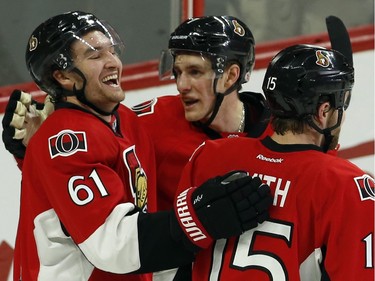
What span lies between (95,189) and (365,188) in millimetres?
633

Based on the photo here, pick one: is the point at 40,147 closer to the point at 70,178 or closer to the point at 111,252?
the point at 70,178

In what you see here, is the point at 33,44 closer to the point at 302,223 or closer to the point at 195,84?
the point at 195,84

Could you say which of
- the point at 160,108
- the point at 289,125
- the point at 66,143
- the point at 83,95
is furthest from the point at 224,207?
the point at 160,108

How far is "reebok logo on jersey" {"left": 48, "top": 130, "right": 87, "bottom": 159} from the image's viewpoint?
2.46 m

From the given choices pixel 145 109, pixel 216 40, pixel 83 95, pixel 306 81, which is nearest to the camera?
pixel 306 81

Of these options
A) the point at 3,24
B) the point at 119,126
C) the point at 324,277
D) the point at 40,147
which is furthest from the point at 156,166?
the point at 3,24

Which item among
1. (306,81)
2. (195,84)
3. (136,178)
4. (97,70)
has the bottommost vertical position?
(136,178)

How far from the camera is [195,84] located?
2861 mm

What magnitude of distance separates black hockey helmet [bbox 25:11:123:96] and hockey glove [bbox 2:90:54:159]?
0.16 m

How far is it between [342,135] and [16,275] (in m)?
1.69

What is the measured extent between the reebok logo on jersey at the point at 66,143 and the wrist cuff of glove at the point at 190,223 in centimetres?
29

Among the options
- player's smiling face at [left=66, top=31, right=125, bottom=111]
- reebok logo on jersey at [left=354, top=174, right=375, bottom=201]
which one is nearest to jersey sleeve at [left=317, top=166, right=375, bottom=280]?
reebok logo on jersey at [left=354, top=174, right=375, bottom=201]

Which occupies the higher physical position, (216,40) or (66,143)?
(216,40)

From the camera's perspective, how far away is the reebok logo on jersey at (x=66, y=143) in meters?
2.46
